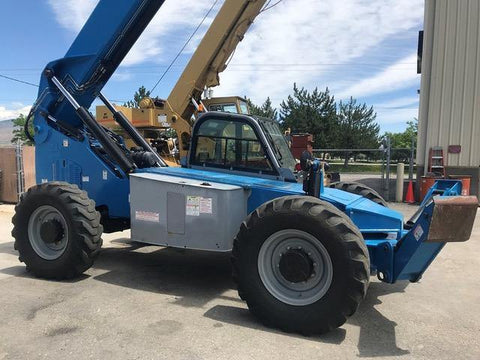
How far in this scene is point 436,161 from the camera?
1388cm

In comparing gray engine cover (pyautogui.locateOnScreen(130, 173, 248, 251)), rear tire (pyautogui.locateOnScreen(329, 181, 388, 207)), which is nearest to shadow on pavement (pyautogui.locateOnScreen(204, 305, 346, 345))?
gray engine cover (pyautogui.locateOnScreen(130, 173, 248, 251))

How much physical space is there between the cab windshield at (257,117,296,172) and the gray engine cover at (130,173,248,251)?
82 cm

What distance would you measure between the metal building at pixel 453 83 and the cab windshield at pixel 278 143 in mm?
9658

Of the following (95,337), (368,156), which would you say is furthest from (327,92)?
(95,337)

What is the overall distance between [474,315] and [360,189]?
2287 mm

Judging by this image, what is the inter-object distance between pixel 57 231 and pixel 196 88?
281 inches

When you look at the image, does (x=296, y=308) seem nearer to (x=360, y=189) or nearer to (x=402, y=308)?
(x=402, y=308)

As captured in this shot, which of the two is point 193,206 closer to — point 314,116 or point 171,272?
point 171,272

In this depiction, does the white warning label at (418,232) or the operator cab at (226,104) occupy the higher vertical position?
the operator cab at (226,104)

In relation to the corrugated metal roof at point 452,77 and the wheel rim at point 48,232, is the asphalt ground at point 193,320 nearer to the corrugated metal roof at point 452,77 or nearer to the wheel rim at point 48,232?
the wheel rim at point 48,232

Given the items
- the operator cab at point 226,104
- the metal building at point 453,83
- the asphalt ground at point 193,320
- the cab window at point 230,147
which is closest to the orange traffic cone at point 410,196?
the metal building at point 453,83

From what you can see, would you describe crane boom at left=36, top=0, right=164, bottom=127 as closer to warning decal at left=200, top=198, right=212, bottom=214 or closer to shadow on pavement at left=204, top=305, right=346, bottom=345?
warning decal at left=200, top=198, right=212, bottom=214

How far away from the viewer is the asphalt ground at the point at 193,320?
3.74 meters

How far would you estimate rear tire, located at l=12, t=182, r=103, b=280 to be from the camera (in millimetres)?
5473
